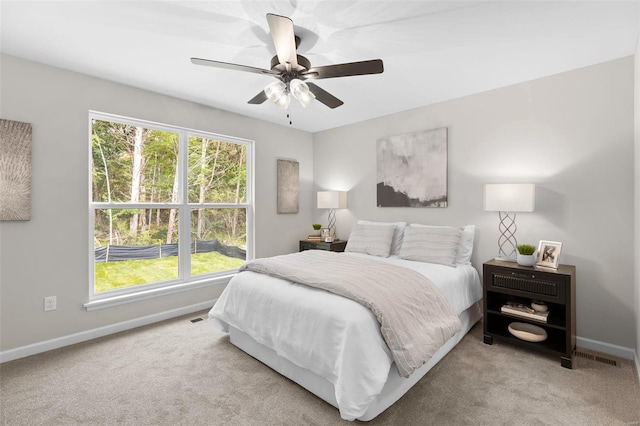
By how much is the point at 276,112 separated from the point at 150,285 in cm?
263

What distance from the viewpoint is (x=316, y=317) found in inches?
78.4

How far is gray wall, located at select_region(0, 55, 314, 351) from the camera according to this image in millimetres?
2582

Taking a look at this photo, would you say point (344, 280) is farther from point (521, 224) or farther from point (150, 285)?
point (150, 285)

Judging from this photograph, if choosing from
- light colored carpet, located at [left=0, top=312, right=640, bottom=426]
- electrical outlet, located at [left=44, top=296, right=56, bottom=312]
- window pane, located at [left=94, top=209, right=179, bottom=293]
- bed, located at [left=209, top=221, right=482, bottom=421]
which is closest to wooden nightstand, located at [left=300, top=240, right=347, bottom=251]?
bed, located at [left=209, top=221, right=482, bottom=421]

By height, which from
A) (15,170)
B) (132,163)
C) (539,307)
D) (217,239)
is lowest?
(539,307)

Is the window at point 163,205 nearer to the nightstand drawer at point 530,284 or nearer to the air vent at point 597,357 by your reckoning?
the nightstand drawer at point 530,284

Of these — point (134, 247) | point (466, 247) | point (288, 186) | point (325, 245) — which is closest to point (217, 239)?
point (134, 247)

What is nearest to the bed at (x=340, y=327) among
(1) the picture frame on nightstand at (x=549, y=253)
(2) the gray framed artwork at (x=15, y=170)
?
(1) the picture frame on nightstand at (x=549, y=253)

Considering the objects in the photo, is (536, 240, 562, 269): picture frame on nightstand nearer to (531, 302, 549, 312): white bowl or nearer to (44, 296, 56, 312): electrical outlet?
(531, 302, 549, 312): white bowl

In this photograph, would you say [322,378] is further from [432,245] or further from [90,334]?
[90,334]

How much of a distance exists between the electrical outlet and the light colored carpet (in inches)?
15.0

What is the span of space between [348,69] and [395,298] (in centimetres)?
160

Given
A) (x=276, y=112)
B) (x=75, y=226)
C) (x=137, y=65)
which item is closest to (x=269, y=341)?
(x=75, y=226)

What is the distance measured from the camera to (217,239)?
4.11 meters
